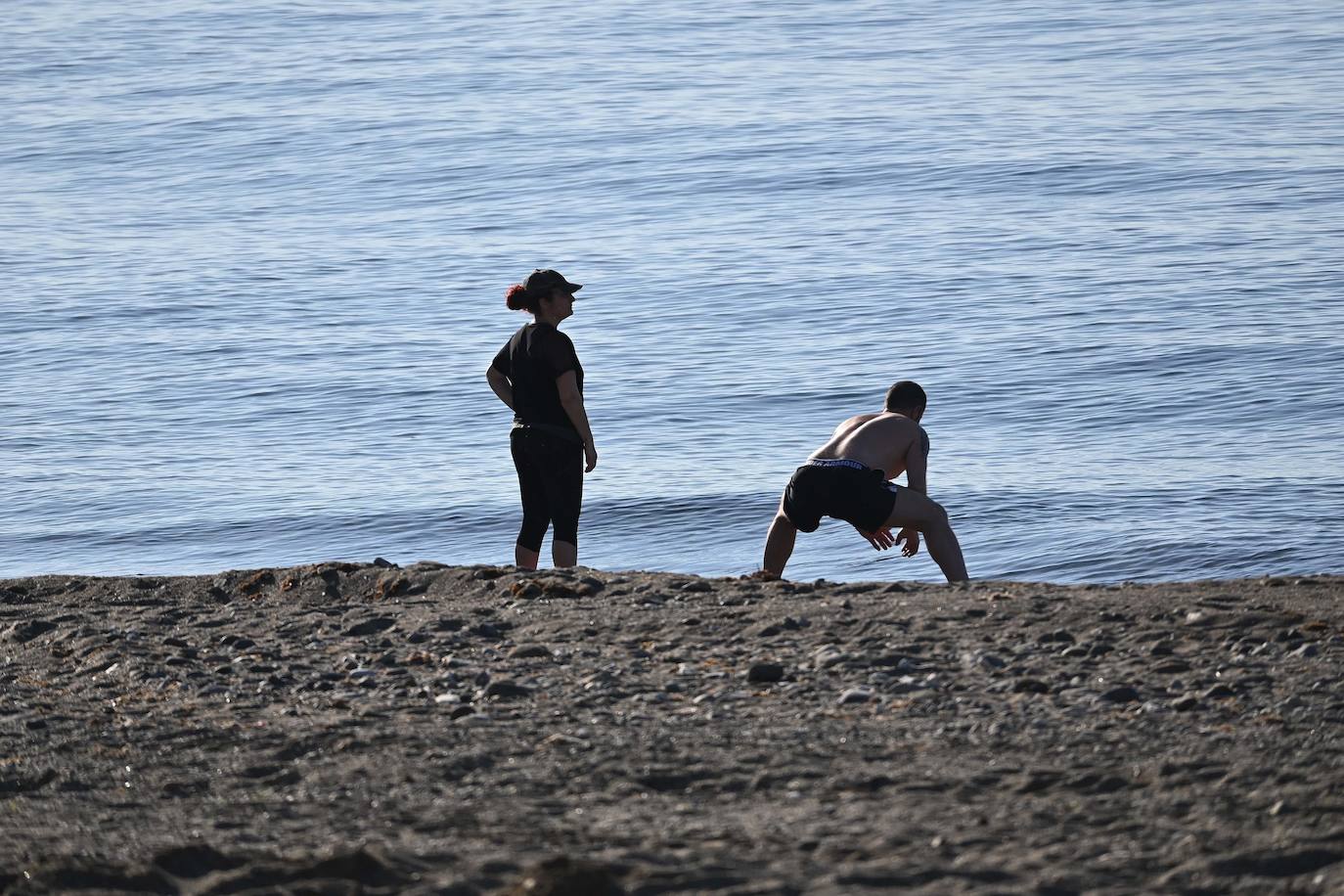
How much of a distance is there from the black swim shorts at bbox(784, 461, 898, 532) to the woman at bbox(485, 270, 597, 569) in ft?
3.12

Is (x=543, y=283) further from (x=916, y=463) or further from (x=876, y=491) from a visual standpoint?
(x=916, y=463)

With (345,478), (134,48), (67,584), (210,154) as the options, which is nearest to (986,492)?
(345,478)

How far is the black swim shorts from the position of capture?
7.87m

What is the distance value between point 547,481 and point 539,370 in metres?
0.51

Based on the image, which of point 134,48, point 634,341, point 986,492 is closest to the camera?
point 986,492

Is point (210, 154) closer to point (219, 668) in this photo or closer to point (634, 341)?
point (634, 341)

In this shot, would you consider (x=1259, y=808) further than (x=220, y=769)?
No

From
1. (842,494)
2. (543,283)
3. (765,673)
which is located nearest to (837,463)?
(842,494)

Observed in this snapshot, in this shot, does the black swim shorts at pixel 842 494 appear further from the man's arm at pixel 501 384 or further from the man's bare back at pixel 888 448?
the man's arm at pixel 501 384

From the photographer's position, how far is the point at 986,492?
1314 cm

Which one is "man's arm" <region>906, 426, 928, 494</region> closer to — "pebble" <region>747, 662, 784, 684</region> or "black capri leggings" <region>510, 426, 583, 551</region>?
"black capri leggings" <region>510, 426, 583, 551</region>

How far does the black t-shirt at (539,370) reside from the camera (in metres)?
7.84

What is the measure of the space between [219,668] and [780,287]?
A: 17.1 m

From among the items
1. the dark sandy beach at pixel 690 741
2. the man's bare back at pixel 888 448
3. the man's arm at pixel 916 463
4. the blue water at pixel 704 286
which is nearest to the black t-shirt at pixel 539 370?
the dark sandy beach at pixel 690 741
